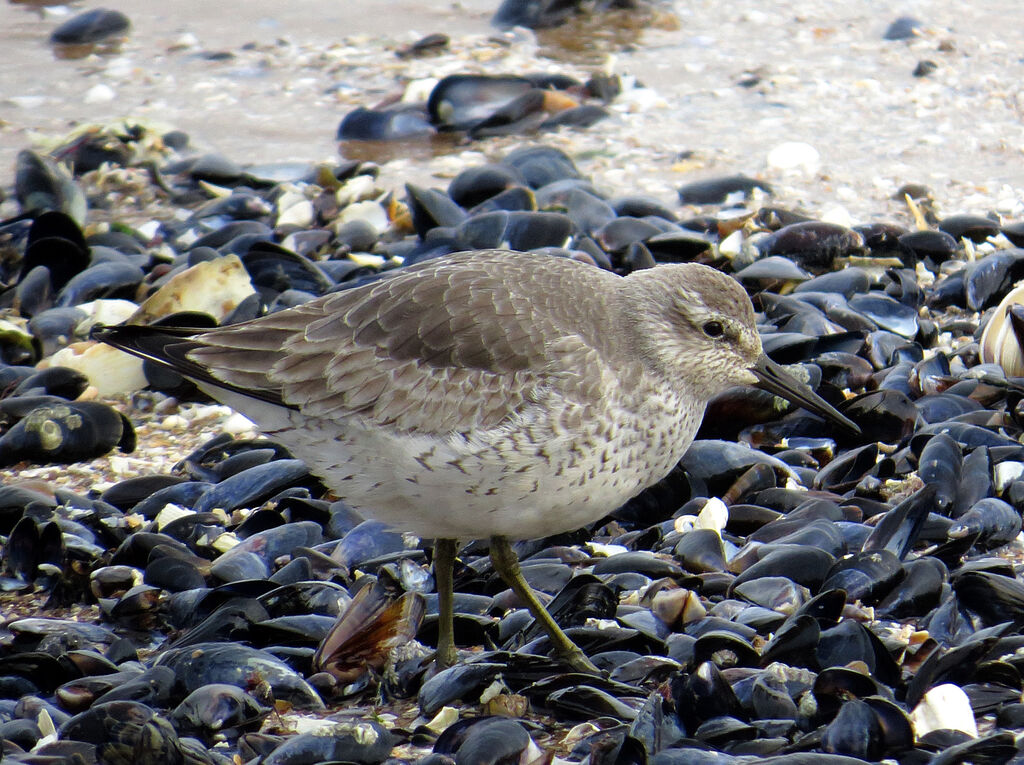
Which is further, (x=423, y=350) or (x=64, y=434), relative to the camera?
(x=64, y=434)

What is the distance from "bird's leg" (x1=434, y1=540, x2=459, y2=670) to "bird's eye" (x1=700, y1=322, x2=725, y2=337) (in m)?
1.25

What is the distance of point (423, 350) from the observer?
4484 millimetres

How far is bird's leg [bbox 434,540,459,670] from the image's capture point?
4.44 m

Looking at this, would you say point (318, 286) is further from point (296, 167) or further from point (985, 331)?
point (985, 331)

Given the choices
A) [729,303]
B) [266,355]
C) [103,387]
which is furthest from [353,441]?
[103,387]

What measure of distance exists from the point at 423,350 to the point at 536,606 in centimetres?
100

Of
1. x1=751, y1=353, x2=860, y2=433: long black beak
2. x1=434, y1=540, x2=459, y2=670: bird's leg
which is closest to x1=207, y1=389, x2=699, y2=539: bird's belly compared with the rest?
x1=434, y1=540, x2=459, y2=670: bird's leg

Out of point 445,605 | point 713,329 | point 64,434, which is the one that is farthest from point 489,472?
point 64,434

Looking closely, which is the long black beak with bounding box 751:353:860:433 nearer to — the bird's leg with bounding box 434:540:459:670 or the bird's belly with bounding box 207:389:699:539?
the bird's belly with bounding box 207:389:699:539

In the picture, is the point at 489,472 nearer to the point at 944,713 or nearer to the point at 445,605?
the point at 445,605

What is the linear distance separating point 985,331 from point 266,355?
3.66 metres

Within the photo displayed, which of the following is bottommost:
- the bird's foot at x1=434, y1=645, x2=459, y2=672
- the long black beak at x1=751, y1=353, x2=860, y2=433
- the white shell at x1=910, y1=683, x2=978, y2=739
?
the bird's foot at x1=434, y1=645, x2=459, y2=672

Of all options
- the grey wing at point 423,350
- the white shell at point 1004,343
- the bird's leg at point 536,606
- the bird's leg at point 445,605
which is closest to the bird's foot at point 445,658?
the bird's leg at point 445,605

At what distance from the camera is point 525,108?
389 inches
